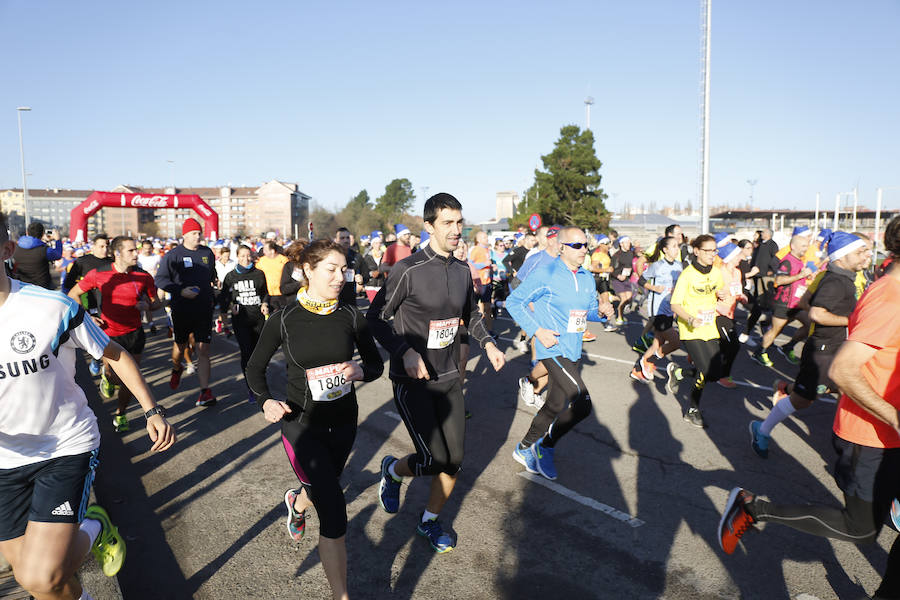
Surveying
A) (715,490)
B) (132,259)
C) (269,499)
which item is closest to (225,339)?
(132,259)

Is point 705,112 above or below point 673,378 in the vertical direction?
above

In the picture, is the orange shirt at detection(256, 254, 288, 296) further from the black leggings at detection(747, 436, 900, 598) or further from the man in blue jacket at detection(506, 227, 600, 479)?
the black leggings at detection(747, 436, 900, 598)

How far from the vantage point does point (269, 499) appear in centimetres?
444

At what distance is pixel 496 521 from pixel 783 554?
185 centimetres

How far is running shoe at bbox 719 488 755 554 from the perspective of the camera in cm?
321

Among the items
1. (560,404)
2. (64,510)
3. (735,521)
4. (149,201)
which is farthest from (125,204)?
(735,521)

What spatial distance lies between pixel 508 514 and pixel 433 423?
3.45ft

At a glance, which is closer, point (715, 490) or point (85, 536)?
point (85, 536)

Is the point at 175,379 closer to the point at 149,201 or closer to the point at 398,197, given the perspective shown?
the point at 149,201

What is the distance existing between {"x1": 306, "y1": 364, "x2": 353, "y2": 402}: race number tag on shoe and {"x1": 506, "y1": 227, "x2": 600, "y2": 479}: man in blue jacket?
1923 mm

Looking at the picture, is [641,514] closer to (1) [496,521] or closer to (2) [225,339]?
(1) [496,521]

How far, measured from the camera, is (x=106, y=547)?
292 centimetres

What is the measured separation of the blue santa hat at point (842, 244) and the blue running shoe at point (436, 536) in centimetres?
A: 412

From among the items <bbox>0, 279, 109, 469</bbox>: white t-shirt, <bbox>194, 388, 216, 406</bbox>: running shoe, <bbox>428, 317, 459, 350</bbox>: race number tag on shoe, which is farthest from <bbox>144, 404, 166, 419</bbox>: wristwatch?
<bbox>194, 388, 216, 406</bbox>: running shoe
